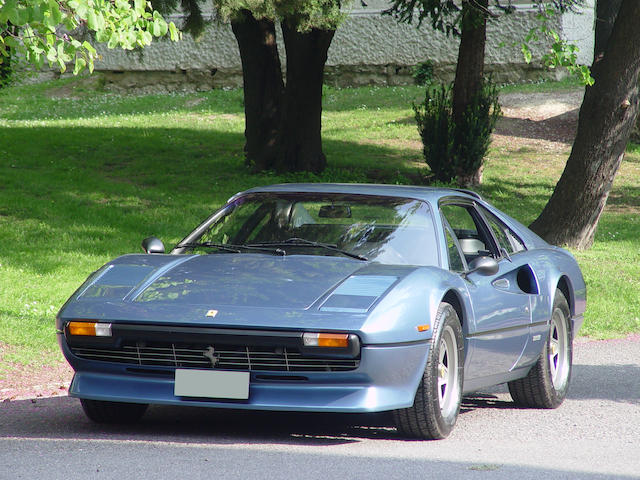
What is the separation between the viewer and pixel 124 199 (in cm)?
1592

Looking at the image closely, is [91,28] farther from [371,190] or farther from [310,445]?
[310,445]

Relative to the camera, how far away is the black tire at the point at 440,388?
494 centimetres

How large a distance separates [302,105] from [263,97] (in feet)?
Result: 2.60

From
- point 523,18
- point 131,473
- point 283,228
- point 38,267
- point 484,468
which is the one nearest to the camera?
point 131,473

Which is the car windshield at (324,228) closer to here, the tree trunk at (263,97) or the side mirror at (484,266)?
the side mirror at (484,266)

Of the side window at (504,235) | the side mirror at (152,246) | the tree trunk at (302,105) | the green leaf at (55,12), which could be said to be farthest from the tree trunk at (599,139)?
the green leaf at (55,12)

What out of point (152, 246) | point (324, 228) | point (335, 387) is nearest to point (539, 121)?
point (324, 228)

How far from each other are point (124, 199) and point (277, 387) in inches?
458

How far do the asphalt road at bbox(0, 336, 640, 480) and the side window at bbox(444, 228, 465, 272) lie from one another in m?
0.93

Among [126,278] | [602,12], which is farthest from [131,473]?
[602,12]

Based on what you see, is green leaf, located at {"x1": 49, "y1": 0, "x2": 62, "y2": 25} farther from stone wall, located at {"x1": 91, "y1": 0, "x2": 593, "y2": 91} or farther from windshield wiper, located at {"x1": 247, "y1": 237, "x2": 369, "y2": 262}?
stone wall, located at {"x1": 91, "y1": 0, "x2": 593, "y2": 91}

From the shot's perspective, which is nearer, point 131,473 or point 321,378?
point 131,473

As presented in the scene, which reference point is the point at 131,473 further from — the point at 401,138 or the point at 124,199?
the point at 401,138

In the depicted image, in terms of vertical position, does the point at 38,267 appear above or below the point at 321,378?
below
